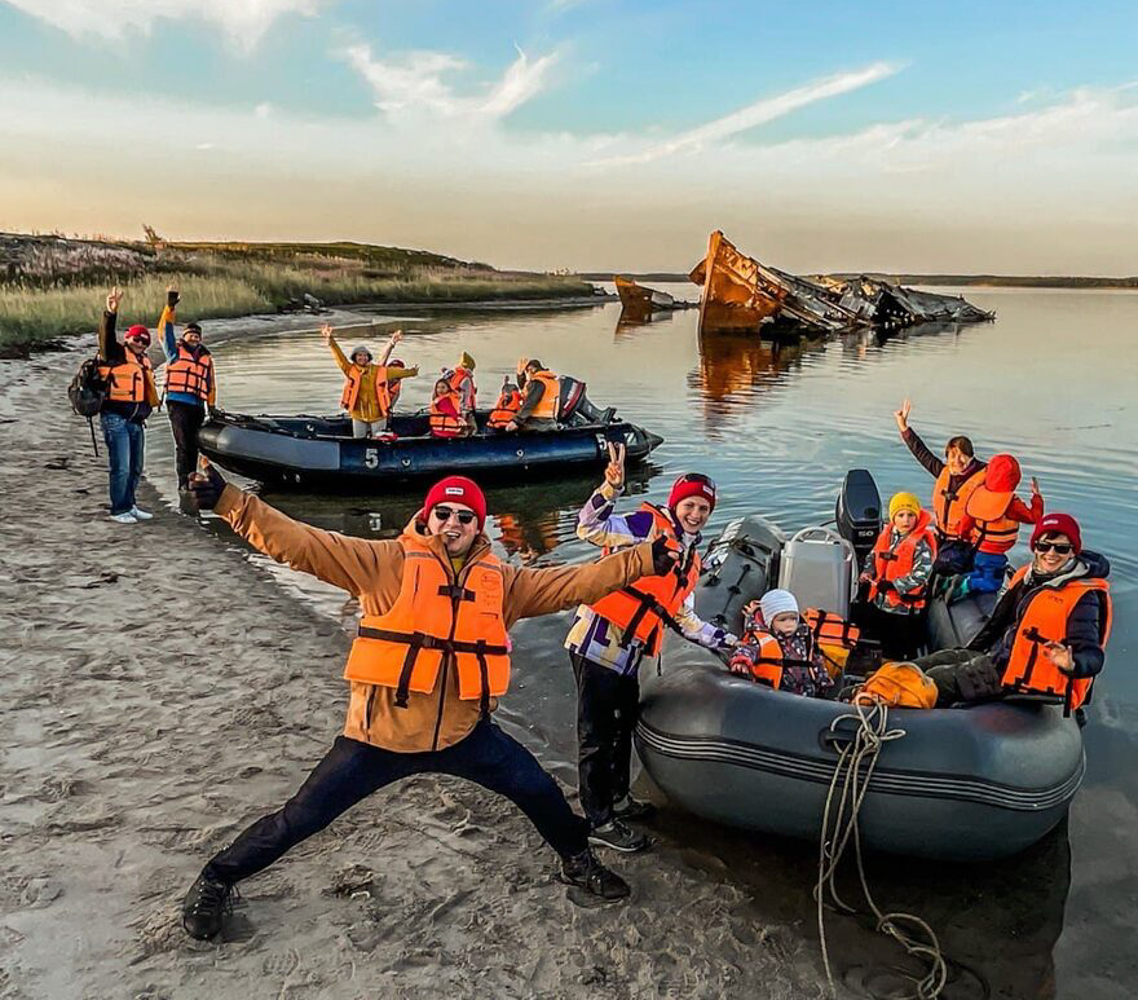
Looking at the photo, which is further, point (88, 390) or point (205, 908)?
point (88, 390)

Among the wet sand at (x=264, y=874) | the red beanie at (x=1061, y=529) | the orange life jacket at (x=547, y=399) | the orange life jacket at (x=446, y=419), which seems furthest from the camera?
the orange life jacket at (x=547, y=399)

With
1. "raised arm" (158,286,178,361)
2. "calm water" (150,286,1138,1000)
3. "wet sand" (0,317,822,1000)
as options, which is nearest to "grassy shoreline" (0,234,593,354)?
"calm water" (150,286,1138,1000)

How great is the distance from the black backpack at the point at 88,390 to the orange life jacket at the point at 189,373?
4.90 feet

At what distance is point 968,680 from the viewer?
13.7ft

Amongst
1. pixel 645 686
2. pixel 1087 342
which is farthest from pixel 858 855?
pixel 1087 342

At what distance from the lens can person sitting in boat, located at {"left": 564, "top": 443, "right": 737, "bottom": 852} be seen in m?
3.63

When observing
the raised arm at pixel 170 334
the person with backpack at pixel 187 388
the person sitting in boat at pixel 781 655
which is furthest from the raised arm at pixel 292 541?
the raised arm at pixel 170 334

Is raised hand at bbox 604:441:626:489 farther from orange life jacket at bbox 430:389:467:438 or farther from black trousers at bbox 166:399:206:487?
orange life jacket at bbox 430:389:467:438

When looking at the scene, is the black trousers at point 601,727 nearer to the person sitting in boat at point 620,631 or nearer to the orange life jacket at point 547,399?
the person sitting in boat at point 620,631

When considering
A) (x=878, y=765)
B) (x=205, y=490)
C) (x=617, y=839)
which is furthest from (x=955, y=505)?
(x=205, y=490)

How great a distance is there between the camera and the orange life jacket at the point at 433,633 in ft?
9.38

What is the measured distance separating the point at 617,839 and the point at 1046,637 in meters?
2.04

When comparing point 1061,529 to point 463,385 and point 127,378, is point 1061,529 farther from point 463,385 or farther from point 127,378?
point 463,385

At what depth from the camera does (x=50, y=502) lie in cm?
826
